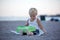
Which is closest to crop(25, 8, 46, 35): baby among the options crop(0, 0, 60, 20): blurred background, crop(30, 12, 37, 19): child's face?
crop(30, 12, 37, 19): child's face

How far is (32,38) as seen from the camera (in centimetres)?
94

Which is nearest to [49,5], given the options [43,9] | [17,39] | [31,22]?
[43,9]

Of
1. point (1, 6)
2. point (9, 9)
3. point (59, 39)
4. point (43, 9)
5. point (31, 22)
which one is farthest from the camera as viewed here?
point (43, 9)

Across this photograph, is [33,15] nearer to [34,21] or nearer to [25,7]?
[34,21]

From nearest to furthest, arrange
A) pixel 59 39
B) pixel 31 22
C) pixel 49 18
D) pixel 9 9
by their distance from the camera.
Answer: pixel 59 39
pixel 31 22
pixel 9 9
pixel 49 18

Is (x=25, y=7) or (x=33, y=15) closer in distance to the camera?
(x=33, y=15)

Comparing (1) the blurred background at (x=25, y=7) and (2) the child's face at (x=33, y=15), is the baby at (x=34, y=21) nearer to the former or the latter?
(2) the child's face at (x=33, y=15)

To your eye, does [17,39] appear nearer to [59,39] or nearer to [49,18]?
[59,39]

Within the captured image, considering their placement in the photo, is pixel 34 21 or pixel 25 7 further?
pixel 25 7


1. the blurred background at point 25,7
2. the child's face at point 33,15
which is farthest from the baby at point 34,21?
the blurred background at point 25,7

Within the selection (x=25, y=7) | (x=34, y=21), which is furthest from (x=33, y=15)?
(x=25, y=7)

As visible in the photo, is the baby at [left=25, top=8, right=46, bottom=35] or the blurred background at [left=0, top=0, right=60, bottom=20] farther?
the blurred background at [left=0, top=0, right=60, bottom=20]

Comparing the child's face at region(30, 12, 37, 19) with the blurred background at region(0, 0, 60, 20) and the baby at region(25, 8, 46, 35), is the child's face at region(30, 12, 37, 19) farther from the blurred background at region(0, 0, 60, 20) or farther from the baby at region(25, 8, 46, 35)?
the blurred background at region(0, 0, 60, 20)

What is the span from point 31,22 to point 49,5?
2.42 ft
